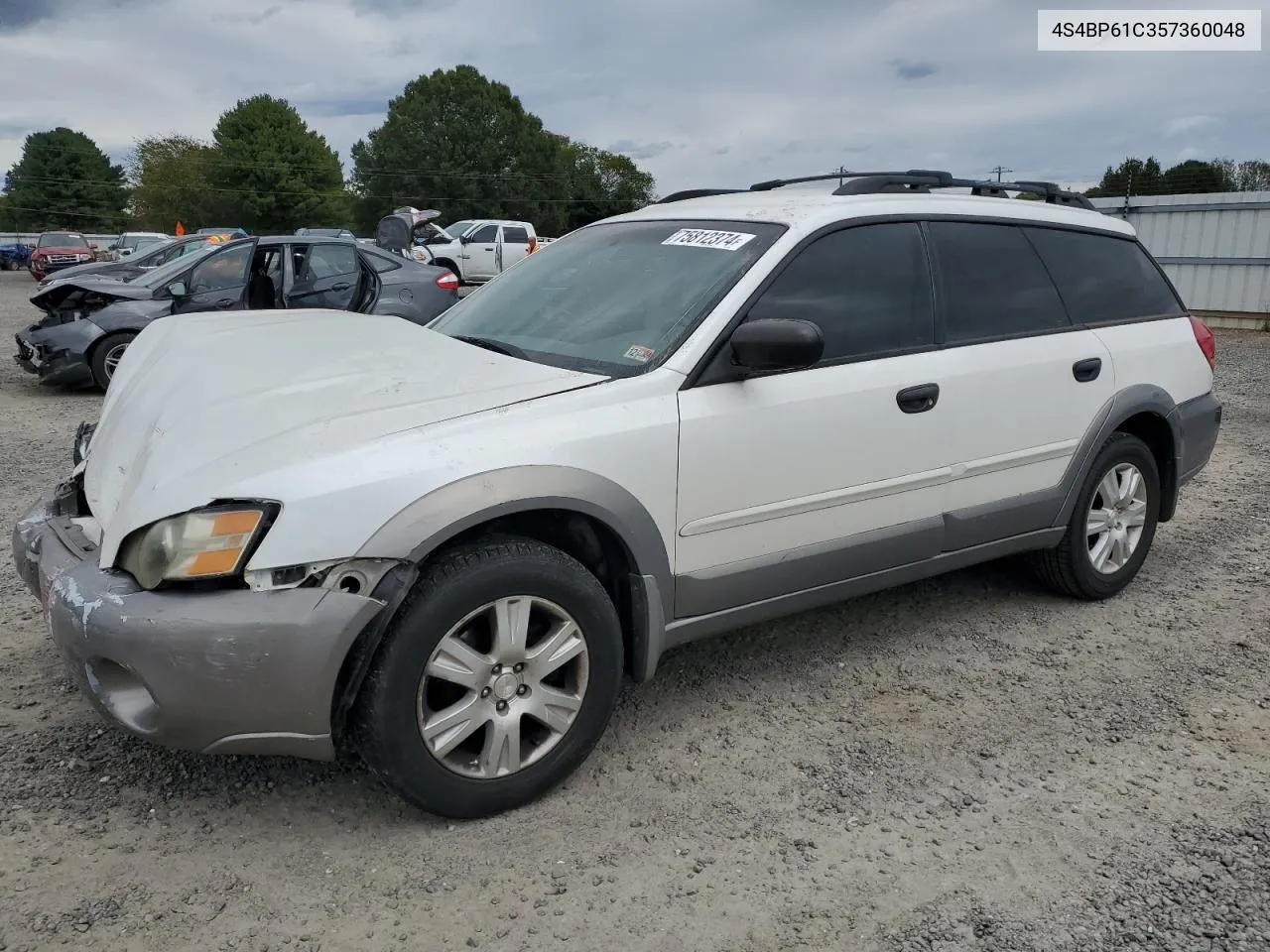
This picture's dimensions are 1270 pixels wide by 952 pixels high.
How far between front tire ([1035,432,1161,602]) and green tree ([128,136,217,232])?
73.4 meters

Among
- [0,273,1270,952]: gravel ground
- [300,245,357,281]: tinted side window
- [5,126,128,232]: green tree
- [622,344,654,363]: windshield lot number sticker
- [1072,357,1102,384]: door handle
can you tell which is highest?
[5,126,128,232]: green tree

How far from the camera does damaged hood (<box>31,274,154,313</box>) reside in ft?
31.3

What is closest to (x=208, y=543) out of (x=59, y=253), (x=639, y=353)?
(x=639, y=353)

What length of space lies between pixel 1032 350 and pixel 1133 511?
3.57ft

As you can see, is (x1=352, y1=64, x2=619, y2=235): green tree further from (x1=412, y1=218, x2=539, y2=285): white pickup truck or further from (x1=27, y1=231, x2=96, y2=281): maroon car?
(x1=412, y1=218, x2=539, y2=285): white pickup truck

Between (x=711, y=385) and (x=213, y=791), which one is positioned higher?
(x=711, y=385)

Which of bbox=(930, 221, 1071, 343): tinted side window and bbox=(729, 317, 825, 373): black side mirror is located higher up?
bbox=(930, 221, 1071, 343): tinted side window

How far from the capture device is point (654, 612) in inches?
115

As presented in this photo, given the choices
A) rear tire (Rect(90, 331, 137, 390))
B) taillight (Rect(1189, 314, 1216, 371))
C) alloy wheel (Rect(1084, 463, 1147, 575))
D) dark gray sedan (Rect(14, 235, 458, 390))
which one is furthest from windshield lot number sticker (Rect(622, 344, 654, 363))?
rear tire (Rect(90, 331, 137, 390))

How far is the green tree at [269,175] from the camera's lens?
6850 centimetres

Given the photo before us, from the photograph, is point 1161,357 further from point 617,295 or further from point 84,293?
point 84,293

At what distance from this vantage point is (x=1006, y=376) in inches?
145

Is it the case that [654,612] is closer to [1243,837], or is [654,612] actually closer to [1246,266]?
[1243,837]

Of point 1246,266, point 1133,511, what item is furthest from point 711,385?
point 1246,266
